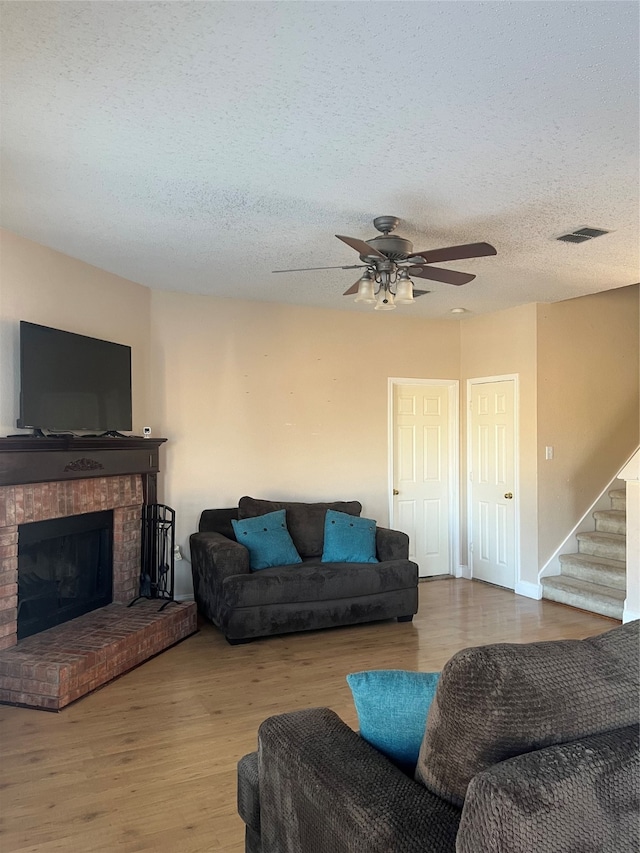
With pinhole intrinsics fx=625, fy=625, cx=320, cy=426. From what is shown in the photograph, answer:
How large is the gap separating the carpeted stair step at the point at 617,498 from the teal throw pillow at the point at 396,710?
16.6 ft

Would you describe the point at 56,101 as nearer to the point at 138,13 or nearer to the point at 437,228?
the point at 138,13

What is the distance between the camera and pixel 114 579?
14.8 feet

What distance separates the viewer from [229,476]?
546 centimetres

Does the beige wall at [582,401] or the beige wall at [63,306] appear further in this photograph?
the beige wall at [582,401]

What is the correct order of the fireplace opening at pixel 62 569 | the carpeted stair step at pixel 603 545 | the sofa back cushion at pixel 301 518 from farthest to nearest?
the carpeted stair step at pixel 603 545, the sofa back cushion at pixel 301 518, the fireplace opening at pixel 62 569

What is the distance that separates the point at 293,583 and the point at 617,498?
3.41 m

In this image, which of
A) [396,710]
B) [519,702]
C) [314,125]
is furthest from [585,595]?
[519,702]

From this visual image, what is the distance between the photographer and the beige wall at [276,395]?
208 inches

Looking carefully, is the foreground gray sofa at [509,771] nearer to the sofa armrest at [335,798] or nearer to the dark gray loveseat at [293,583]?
the sofa armrest at [335,798]

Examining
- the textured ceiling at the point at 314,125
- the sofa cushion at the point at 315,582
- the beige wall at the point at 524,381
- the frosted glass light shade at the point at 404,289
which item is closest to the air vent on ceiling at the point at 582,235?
the textured ceiling at the point at 314,125

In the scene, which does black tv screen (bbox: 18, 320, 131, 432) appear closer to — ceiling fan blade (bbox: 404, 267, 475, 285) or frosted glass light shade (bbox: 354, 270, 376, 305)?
frosted glass light shade (bbox: 354, 270, 376, 305)

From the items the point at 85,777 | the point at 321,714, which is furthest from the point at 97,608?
the point at 321,714

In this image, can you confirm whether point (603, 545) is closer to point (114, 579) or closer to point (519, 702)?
point (114, 579)

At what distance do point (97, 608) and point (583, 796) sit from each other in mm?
3943
